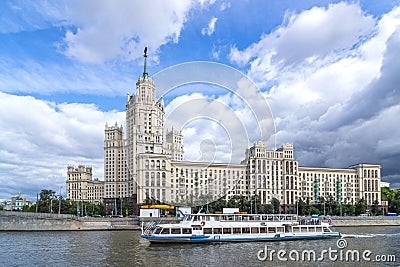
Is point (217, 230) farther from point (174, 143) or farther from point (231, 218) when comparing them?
point (174, 143)

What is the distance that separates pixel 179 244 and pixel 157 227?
423 centimetres

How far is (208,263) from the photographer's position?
44.0 metres

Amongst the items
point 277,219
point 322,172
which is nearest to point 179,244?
point 277,219

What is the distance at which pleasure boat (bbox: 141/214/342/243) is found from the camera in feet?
206

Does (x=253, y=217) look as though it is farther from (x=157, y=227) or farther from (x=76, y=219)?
(x=76, y=219)

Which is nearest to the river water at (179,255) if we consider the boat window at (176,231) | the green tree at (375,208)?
the boat window at (176,231)

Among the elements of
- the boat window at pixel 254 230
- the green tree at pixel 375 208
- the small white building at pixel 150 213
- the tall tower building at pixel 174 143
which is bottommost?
the green tree at pixel 375 208

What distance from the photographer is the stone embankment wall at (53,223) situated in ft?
300

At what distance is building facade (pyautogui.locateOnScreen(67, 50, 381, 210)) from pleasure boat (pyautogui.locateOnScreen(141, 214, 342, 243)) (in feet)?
202

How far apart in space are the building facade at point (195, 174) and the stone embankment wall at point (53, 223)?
30991mm

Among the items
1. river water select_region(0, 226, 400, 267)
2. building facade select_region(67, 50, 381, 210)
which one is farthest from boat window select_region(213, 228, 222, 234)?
building facade select_region(67, 50, 381, 210)

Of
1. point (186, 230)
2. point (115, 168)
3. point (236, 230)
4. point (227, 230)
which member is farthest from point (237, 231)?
point (115, 168)

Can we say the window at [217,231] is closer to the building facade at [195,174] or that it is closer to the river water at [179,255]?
the river water at [179,255]

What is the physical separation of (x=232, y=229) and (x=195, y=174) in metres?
96.6
